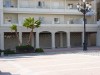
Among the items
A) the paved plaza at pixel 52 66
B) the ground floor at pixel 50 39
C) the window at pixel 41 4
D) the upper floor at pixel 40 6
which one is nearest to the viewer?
the paved plaza at pixel 52 66

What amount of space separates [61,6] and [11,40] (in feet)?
38.0

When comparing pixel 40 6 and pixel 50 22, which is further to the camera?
pixel 40 6

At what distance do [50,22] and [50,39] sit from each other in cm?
416

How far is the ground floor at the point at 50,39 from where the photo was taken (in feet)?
165

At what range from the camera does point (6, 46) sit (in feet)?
171

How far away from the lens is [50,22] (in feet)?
168

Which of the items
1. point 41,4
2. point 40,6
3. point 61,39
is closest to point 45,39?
point 61,39

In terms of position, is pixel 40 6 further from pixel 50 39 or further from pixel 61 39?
pixel 61 39

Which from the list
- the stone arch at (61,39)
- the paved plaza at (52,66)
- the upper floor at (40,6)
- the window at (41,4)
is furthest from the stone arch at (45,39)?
the paved plaza at (52,66)

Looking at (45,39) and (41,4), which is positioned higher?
(41,4)

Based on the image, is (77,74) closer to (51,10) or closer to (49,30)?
(49,30)

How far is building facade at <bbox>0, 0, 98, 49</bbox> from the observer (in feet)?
166

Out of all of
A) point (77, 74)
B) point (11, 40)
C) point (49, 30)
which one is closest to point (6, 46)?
point (11, 40)

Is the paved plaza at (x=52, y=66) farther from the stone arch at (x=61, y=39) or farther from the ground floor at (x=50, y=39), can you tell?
the stone arch at (x=61, y=39)
